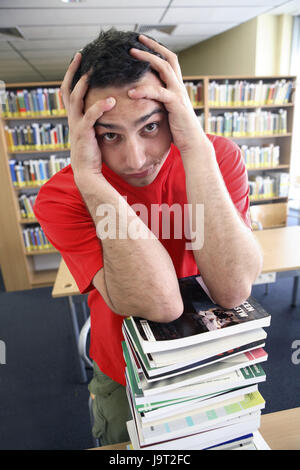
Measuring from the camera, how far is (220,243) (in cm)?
64

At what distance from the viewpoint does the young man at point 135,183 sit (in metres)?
0.62

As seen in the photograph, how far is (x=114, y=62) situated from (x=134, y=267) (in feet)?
1.36

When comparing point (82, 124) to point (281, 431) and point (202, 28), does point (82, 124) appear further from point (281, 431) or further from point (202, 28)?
point (202, 28)

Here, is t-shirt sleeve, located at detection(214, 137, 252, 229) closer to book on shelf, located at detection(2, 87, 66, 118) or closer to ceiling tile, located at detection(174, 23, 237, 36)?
book on shelf, located at detection(2, 87, 66, 118)

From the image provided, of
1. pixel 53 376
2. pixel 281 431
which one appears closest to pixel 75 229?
pixel 281 431

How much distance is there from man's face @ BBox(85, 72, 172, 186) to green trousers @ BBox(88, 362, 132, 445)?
2.16 feet

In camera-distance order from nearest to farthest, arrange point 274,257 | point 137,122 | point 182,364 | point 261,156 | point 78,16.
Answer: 1. point 182,364
2. point 137,122
3. point 274,257
4. point 78,16
5. point 261,156

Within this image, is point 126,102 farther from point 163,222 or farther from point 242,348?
point 242,348

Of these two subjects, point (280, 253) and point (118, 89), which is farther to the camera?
point (280, 253)

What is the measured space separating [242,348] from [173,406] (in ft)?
0.54

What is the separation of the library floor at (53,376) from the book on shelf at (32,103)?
2.08 meters

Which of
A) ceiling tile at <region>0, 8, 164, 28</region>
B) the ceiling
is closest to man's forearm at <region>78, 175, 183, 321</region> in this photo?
the ceiling
